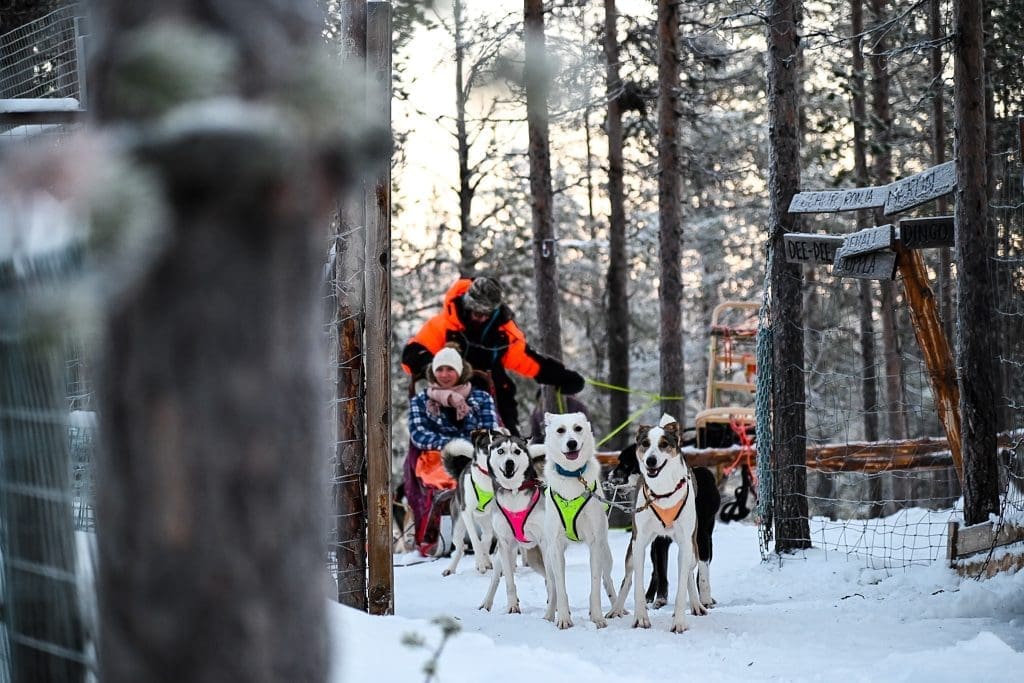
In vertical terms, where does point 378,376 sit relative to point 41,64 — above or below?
below

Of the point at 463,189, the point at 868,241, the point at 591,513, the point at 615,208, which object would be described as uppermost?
the point at 463,189

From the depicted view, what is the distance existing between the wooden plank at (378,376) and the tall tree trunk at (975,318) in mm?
3991

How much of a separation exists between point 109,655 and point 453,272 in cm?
1998

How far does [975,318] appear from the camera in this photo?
24.7 feet

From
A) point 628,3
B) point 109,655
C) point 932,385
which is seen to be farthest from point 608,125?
point 109,655

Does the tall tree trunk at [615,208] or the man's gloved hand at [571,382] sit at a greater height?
the tall tree trunk at [615,208]

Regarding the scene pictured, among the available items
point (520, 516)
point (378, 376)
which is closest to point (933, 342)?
point (520, 516)

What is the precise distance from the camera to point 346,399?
654cm

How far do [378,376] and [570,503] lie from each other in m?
1.65

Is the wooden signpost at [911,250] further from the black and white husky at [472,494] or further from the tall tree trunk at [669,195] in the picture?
the tall tree trunk at [669,195]

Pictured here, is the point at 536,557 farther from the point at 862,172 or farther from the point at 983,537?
the point at 862,172

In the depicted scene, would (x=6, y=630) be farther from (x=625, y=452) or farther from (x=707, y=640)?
(x=625, y=452)

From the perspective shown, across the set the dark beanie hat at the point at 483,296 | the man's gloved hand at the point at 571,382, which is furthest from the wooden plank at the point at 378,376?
the man's gloved hand at the point at 571,382

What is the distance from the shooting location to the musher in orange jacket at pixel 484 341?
11.3 meters
